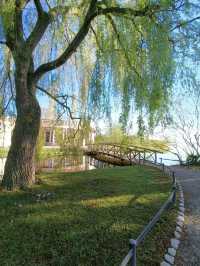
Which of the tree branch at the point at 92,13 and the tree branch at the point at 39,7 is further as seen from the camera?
the tree branch at the point at 39,7

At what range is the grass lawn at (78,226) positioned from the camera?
10.6ft

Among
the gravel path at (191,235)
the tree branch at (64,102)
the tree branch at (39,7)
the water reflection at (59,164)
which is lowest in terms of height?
the gravel path at (191,235)

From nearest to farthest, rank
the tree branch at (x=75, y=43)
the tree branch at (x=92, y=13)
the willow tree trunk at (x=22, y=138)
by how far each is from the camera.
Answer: the tree branch at (x=92, y=13), the tree branch at (x=75, y=43), the willow tree trunk at (x=22, y=138)

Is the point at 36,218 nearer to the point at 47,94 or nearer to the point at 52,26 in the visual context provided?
the point at 47,94

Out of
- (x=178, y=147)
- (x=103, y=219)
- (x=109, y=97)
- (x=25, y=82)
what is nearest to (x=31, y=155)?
(x=25, y=82)

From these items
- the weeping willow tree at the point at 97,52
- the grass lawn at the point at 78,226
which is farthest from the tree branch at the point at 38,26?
the grass lawn at the point at 78,226

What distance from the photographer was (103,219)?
446cm

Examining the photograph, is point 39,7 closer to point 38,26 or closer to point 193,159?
point 38,26

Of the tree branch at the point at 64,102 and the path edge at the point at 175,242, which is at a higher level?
the tree branch at the point at 64,102

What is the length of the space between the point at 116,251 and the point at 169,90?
3272 millimetres

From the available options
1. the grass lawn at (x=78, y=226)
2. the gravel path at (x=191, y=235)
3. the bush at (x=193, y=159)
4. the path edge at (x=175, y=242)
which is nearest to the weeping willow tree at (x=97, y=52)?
the grass lawn at (x=78, y=226)

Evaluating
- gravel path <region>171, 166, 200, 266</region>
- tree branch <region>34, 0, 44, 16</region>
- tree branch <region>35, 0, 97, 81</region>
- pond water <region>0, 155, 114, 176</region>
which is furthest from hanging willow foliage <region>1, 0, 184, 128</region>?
pond water <region>0, 155, 114, 176</region>

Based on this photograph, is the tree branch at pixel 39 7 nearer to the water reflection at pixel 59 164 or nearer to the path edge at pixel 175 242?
the water reflection at pixel 59 164

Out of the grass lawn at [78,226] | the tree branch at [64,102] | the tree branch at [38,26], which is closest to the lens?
the grass lawn at [78,226]
